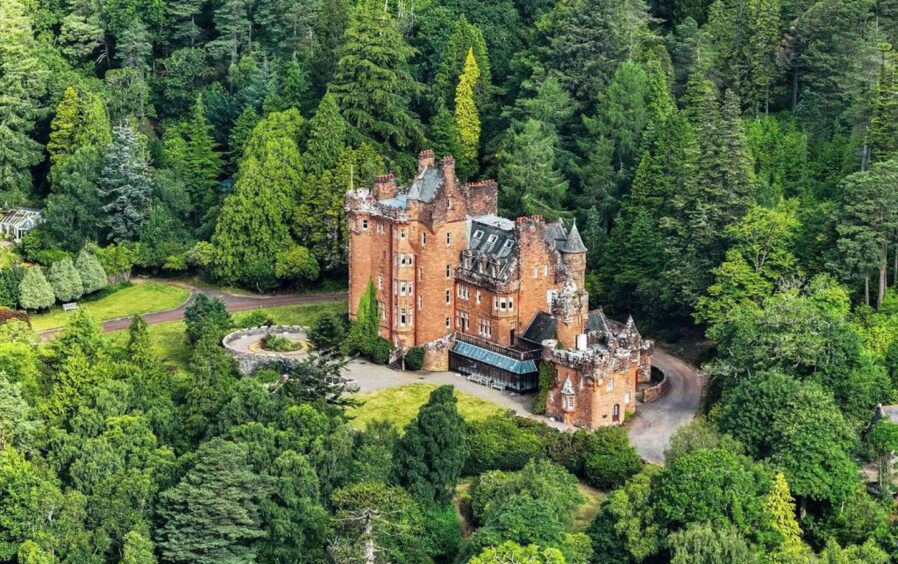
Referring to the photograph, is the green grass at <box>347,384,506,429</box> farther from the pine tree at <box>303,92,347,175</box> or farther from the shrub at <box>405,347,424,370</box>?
the pine tree at <box>303,92,347,175</box>

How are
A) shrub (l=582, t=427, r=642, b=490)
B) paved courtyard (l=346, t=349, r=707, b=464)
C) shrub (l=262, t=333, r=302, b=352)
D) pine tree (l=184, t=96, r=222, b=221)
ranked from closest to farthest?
shrub (l=582, t=427, r=642, b=490) → paved courtyard (l=346, t=349, r=707, b=464) → shrub (l=262, t=333, r=302, b=352) → pine tree (l=184, t=96, r=222, b=221)

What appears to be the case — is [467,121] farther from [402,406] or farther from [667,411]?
[667,411]

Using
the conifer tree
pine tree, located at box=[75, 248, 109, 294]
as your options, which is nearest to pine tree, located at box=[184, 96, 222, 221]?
pine tree, located at box=[75, 248, 109, 294]

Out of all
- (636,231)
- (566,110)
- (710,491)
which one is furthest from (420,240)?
(710,491)

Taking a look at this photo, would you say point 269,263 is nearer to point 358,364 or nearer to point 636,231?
point 358,364

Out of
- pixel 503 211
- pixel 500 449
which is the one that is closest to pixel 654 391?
pixel 500 449

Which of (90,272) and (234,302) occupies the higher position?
(90,272)

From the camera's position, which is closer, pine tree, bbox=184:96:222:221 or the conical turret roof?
the conical turret roof
